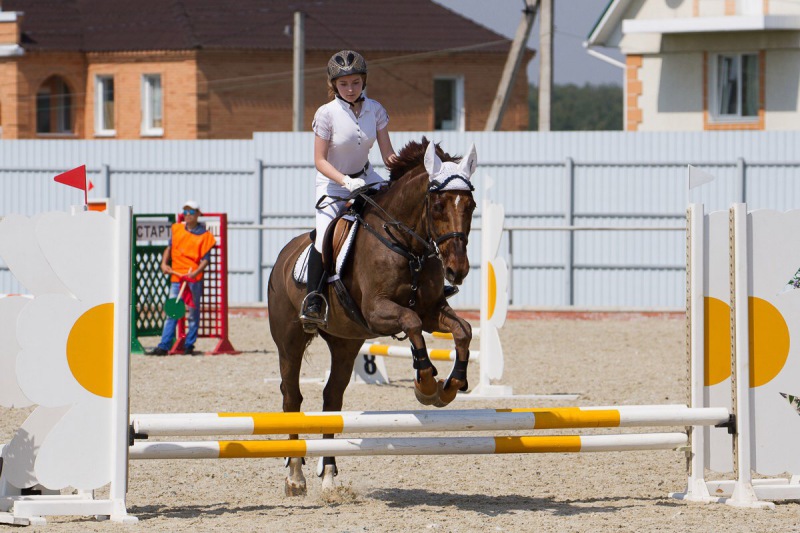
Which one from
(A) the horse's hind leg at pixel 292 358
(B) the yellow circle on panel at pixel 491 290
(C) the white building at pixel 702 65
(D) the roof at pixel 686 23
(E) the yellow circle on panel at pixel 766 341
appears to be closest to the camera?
(E) the yellow circle on panel at pixel 766 341

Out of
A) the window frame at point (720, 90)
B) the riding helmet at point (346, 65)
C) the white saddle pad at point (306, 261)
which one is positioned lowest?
the white saddle pad at point (306, 261)

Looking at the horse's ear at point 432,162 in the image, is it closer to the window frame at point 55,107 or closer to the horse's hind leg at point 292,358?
the horse's hind leg at point 292,358

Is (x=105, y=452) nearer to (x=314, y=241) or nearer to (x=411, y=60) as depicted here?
(x=314, y=241)

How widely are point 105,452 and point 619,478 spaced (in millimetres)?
2996

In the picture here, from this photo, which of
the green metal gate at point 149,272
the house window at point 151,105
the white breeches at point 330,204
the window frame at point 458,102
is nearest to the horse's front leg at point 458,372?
the white breeches at point 330,204

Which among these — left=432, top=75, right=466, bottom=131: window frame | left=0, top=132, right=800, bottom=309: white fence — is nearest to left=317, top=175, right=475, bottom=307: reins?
left=0, top=132, right=800, bottom=309: white fence

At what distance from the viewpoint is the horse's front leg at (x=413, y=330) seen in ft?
20.1

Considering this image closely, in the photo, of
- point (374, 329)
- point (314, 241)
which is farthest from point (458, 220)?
point (314, 241)

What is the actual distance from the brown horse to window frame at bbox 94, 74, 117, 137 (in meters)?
29.4

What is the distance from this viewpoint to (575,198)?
67.8 ft

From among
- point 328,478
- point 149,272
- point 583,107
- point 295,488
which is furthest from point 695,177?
point 583,107

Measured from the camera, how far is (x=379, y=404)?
10492mm

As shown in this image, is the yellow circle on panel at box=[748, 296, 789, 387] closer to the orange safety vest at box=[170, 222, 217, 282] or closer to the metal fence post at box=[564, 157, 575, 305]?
the orange safety vest at box=[170, 222, 217, 282]

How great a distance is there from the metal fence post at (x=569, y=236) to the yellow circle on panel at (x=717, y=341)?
543 inches
